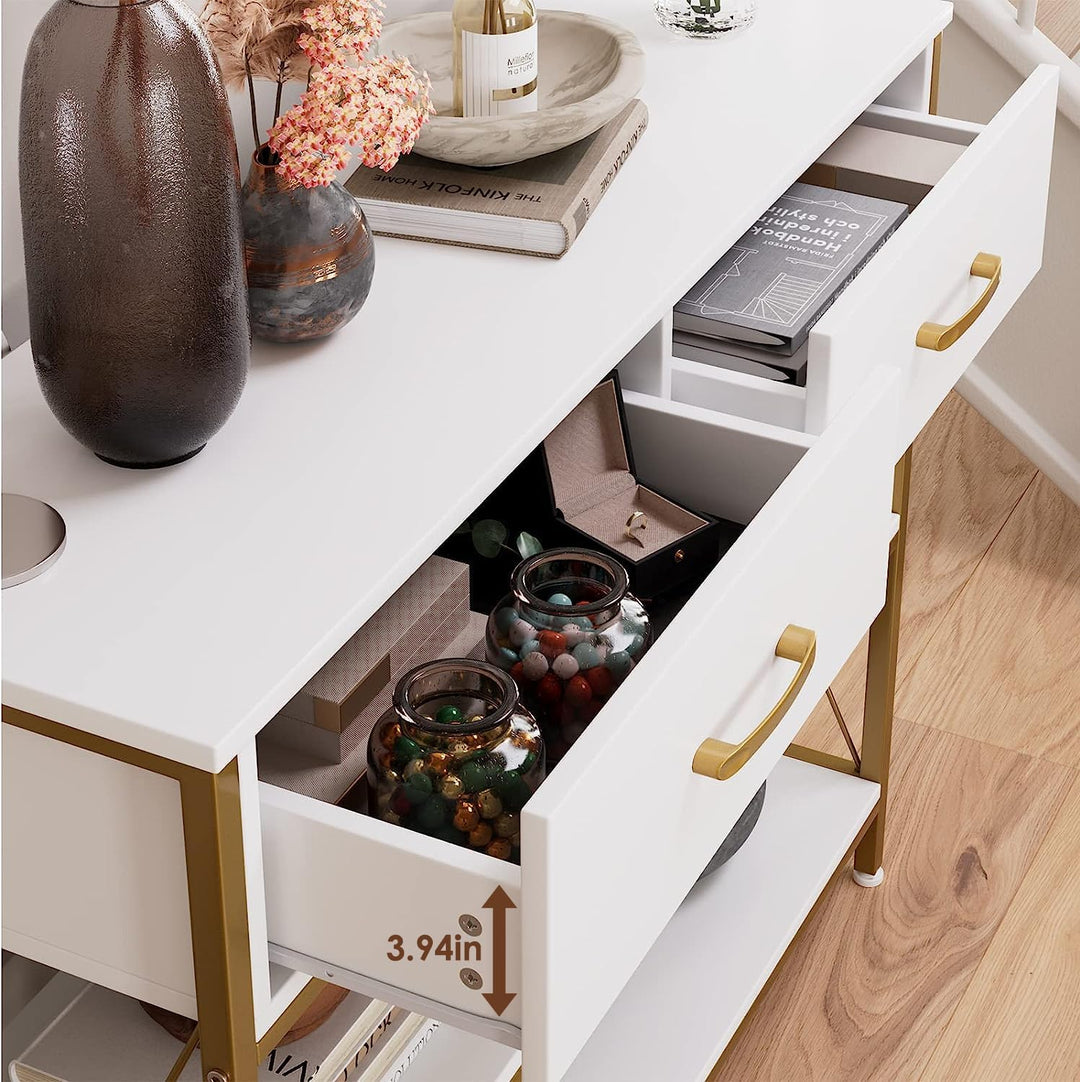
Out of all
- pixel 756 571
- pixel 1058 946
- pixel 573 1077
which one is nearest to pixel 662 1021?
pixel 573 1077

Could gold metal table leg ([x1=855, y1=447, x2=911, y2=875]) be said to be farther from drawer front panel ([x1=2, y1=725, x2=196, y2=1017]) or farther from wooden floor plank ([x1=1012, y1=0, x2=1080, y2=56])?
wooden floor plank ([x1=1012, y1=0, x2=1080, y2=56])

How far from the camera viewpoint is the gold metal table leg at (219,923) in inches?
28.1

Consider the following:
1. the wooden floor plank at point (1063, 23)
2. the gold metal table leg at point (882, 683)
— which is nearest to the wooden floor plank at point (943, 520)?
the gold metal table leg at point (882, 683)

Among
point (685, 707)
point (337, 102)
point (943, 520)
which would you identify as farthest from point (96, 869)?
point (943, 520)

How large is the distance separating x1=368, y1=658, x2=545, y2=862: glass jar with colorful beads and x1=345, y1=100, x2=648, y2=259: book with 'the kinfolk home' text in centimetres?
30

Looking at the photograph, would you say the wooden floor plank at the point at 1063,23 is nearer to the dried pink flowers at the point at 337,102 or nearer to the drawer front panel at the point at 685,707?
the drawer front panel at the point at 685,707

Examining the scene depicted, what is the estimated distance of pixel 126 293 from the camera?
767 mm

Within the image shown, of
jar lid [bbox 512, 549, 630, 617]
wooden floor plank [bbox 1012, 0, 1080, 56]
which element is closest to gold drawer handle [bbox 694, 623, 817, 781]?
jar lid [bbox 512, 549, 630, 617]

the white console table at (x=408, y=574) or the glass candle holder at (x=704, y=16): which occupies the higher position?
the glass candle holder at (x=704, y=16)

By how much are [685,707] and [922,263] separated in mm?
460

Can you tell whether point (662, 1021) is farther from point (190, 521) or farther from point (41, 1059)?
point (190, 521)

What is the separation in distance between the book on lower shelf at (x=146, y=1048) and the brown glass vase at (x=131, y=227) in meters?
0.48

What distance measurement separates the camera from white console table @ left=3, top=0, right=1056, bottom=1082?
0.74 metres

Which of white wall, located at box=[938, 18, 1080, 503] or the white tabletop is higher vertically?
the white tabletop
